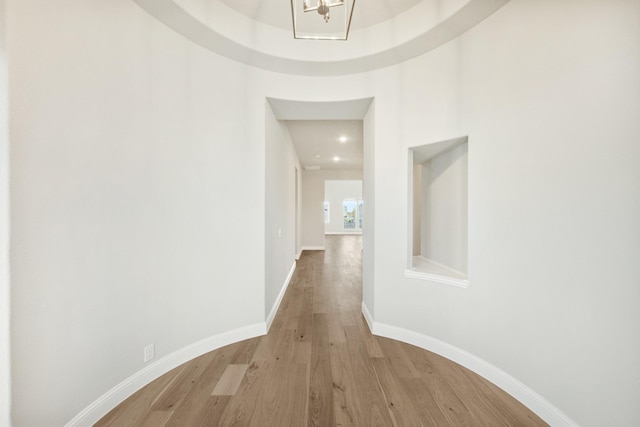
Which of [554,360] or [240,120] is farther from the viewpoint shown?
[240,120]

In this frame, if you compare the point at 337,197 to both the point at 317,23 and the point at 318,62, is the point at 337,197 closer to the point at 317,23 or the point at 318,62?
the point at 318,62

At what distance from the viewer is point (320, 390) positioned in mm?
1718

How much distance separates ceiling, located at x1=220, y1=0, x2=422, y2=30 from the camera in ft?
6.63

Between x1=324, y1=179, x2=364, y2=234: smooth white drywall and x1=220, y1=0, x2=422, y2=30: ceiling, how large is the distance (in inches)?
442

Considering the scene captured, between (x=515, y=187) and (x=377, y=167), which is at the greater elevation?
(x=377, y=167)

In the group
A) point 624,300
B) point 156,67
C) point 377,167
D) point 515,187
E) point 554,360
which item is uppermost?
point 156,67

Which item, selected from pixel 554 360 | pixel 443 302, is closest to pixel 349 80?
pixel 443 302

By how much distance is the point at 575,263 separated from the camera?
1340mm

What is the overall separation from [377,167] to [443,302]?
145 centimetres

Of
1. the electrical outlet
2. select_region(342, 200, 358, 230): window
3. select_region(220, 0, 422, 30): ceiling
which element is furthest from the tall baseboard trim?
select_region(342, 200, 358, 230): window

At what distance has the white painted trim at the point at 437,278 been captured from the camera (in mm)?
2020

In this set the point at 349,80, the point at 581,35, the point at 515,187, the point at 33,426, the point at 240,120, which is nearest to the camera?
the point at 33,426

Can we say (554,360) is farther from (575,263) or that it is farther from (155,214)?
(155,214)

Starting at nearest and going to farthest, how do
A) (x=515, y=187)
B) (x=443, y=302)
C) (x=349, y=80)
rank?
(x=515, y=187) → (x=443, y=302) → (x=349, y=80)
